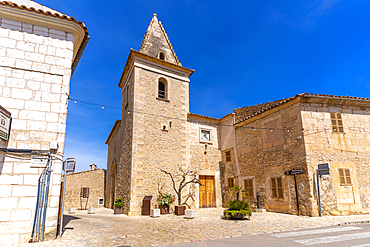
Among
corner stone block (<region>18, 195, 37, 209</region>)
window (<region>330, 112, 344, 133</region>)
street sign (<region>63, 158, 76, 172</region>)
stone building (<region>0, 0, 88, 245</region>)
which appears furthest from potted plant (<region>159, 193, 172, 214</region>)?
window (<region>330, 112, 344, 133</region>)

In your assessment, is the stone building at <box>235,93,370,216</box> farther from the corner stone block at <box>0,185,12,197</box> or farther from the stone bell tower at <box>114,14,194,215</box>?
the corner stone block at <box>0,185,12,197</box>

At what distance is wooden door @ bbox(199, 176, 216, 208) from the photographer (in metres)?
15.7

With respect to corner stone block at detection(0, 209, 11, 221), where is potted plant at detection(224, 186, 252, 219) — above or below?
below

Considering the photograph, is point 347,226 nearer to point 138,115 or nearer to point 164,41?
point 138,115

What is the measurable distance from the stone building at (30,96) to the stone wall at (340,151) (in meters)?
11.3

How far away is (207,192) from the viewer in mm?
16031

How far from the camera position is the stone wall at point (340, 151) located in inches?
447

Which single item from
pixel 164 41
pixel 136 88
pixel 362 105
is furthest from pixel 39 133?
pixel 362 105

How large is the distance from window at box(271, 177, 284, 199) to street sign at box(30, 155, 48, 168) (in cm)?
1148

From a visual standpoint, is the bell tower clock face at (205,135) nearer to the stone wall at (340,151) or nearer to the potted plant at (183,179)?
the potted plant at (183,179)

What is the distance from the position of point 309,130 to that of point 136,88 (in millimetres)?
10312

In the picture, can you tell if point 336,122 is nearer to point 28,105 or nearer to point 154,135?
point 154,135

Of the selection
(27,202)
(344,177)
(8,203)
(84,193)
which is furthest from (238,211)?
(84,193)

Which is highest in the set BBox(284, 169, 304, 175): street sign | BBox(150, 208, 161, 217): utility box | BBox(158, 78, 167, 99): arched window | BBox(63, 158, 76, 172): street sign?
BBox(158, 78, 167, 99): arched window
